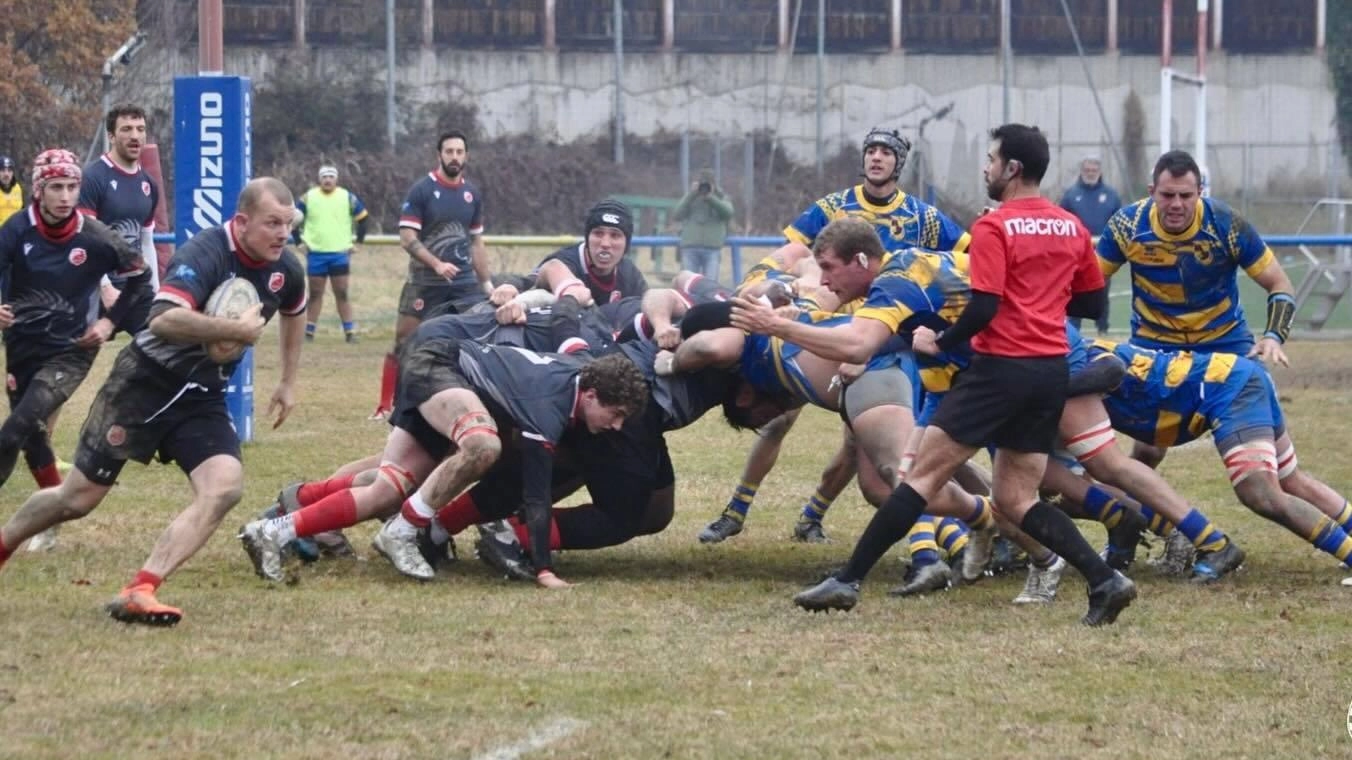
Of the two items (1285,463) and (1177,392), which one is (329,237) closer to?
(1177,392)

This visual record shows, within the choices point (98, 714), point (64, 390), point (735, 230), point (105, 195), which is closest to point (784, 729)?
point (98, 714)

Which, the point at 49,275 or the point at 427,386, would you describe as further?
the point at 49,275

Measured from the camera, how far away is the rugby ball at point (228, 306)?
725 cm

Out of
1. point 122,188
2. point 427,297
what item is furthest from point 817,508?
point 427,297

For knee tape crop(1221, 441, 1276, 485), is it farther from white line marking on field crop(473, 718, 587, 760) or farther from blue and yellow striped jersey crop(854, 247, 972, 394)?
white line marking on field crop(473, 718, 587, 760)

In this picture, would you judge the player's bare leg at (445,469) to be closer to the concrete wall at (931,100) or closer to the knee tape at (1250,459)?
the knee tape at (1250,459)

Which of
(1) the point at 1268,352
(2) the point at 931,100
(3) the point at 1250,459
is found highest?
(2) the point at 931,100

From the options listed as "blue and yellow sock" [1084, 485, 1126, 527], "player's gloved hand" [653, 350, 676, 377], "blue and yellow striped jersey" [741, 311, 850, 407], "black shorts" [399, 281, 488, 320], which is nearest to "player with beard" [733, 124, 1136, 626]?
"blue and yellow striped jersey" [741, 311, 850, 407]

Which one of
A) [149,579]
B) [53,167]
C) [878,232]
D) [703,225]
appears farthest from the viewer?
[703,225]

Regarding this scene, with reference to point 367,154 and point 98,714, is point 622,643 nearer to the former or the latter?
point 98,714

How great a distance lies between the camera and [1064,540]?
738 cm

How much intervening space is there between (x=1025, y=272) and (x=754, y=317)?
3.33 ft

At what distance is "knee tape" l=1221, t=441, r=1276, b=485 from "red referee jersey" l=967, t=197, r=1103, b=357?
4.51ft

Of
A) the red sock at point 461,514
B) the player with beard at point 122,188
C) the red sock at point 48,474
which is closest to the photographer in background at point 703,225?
the player with beard at point 122,188
